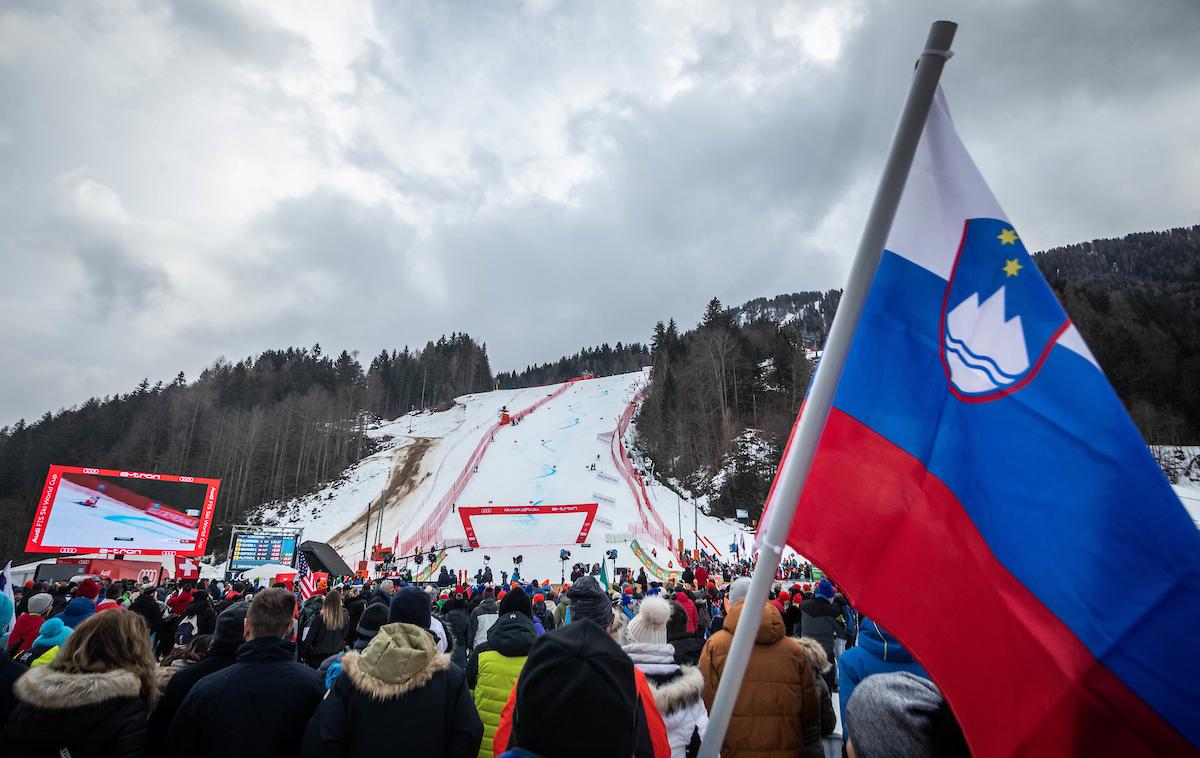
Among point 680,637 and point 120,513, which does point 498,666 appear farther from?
point 120,513

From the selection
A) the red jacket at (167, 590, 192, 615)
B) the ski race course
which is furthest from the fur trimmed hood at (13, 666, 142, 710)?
the ski race course

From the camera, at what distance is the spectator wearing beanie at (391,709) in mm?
2516

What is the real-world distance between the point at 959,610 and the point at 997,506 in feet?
1.24

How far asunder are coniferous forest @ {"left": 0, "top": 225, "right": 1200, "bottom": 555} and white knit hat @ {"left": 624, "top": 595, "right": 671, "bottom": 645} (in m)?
40.9

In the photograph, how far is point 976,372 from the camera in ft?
7.00

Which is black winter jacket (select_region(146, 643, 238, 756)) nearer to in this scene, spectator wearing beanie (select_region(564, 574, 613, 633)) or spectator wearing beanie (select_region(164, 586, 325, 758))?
spectator wearing beanie (select_region(164, 586, 325, 758))

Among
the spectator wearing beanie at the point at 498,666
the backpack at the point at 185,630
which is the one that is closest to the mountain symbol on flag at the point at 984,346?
the spectator wearing beanie at the point at 498,666

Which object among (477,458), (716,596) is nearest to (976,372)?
(716,596)

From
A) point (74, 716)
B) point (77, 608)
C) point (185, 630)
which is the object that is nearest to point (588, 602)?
point (74, 716)

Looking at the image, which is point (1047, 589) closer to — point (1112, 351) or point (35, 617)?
point (35, 617)

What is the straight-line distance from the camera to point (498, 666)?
3.54 metres

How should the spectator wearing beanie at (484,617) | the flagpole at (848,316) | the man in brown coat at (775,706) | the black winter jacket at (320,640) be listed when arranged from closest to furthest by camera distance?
the flagpole at (848,316) < the man in brown coat at (775,706) < the black winter jacket at (320,640) < the spectator wearing beanie at (484,617)

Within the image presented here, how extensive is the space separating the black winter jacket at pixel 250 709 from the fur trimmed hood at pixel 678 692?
5.63 ft

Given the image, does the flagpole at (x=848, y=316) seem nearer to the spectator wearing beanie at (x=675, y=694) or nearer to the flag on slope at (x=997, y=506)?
the flag on slope at (x=997, y=506)
